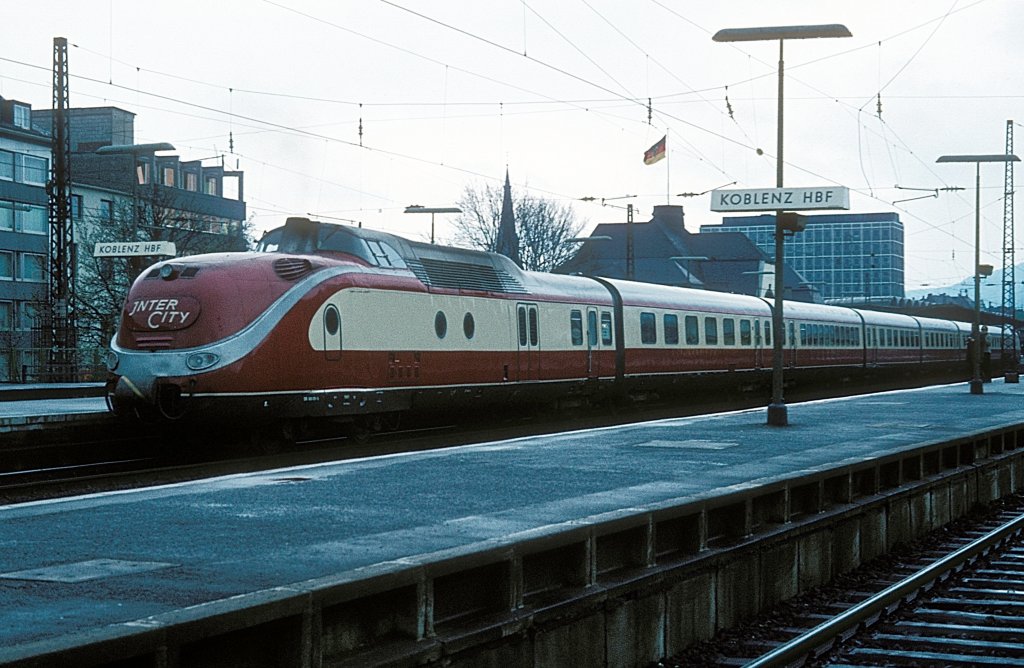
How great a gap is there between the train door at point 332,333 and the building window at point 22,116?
67899mm

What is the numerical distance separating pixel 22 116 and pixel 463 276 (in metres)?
66.7

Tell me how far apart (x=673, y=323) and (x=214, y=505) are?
77.6 feet

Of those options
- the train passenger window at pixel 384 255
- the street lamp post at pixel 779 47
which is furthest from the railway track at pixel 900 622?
the train passenger window at pixel 384 255

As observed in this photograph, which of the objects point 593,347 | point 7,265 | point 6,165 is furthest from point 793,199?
point 6,165

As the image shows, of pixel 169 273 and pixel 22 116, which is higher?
pixel 22 116

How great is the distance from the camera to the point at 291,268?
64.8 ft

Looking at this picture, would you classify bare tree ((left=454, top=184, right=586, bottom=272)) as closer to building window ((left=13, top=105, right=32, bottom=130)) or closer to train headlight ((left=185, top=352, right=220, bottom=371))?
building window ((left=13, top=105, right=32, bottom=130))

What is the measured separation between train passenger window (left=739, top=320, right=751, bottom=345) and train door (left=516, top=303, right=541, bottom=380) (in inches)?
514

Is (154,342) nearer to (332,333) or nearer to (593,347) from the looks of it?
(332,333)

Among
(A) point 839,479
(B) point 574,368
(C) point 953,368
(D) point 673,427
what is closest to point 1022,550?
(A) point 839,479

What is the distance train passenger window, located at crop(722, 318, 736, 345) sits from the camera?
122 feet

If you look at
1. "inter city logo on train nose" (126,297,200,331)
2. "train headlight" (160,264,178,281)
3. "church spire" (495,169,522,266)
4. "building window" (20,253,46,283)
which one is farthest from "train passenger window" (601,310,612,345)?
"church spire" (495,169,522,266)

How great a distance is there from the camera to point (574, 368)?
93.5 ft

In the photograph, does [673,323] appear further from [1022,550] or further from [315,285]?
[1022,550]
